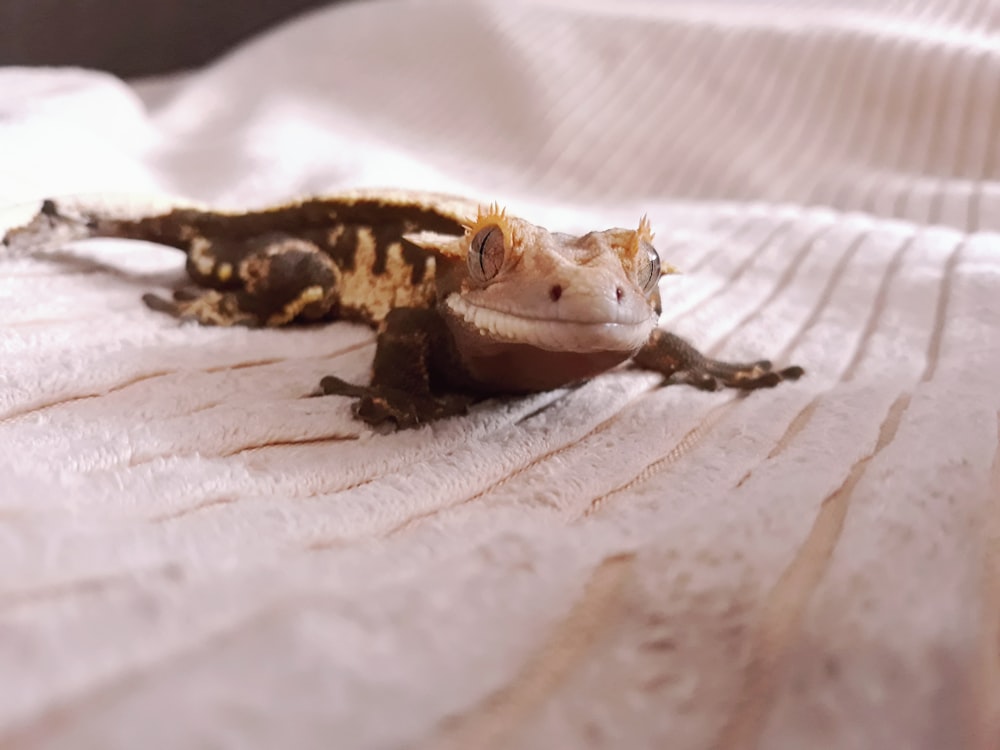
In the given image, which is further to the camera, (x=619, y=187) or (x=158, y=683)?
(x=619, y=187)

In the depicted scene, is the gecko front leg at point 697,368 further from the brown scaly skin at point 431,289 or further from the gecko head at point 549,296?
the gecko head at point 549,296

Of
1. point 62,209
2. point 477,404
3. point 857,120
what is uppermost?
point 857,120

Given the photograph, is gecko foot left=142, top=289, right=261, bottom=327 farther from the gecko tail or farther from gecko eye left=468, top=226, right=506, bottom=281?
gecko eye left=468, top=226, right=506, bottom=281

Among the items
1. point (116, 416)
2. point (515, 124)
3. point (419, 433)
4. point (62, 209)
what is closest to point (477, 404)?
point (419, 433)

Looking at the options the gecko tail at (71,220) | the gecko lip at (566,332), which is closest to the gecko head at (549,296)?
the gecko lip at (566,332)

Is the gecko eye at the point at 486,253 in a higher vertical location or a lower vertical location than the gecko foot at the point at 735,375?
higher

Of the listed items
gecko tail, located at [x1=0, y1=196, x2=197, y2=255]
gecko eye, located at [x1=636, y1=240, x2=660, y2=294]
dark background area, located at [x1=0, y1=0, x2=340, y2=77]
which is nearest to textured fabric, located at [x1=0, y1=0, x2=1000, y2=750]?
gecko tail, located at [x1=0, y1=196, x2=197, y2=255]

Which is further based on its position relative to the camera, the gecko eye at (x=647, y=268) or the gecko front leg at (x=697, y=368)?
the gecko front leg at (x=697, y=368)

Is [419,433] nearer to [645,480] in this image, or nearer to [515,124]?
[645,480]
